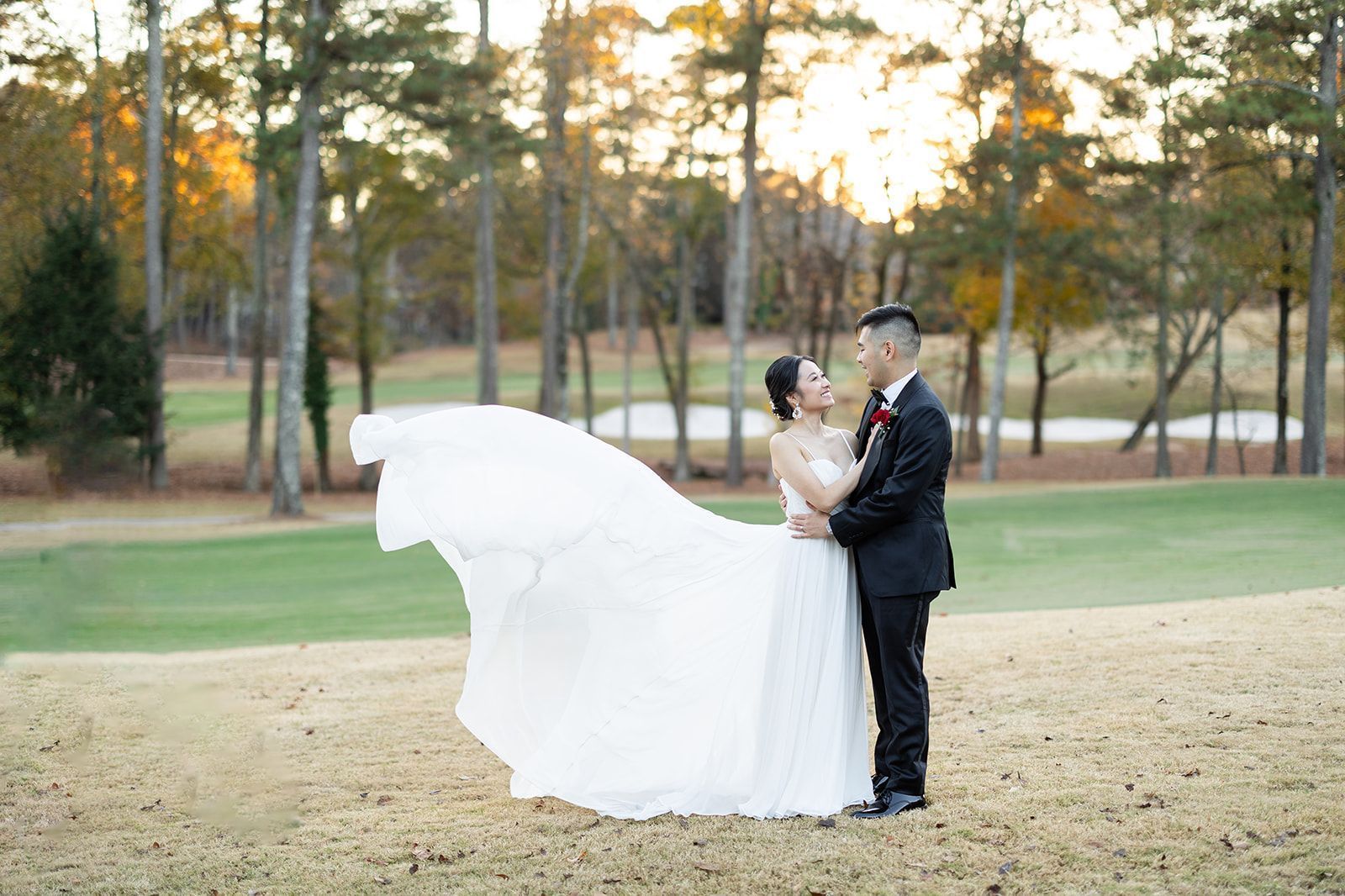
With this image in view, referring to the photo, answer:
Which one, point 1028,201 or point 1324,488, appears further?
point 1028,201

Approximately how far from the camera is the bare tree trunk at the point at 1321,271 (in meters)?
26.7

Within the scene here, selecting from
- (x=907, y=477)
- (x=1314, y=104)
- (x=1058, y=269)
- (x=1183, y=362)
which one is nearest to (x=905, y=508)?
(x=907, y=477)

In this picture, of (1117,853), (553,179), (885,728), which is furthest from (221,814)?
(553,179)

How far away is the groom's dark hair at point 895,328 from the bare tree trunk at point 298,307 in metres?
22.5

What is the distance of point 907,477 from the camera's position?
555cm

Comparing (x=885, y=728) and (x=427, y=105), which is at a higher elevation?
(x=427, y=105)

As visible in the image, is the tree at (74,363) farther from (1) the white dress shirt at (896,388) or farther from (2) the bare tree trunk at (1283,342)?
(2) the bare tree trunk at (1283,342)

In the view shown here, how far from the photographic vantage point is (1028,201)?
118 ft

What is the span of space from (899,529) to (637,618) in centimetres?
141

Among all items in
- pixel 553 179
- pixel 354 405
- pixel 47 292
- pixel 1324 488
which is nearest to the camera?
pixel 1324 488

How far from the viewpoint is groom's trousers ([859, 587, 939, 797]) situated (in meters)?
5.71

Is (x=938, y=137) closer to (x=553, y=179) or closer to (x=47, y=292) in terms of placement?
(x=553, y=179)

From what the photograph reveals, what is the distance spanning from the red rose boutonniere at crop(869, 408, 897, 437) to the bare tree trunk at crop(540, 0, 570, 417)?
Answer: 1084 inches

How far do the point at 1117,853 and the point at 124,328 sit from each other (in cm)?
3048
